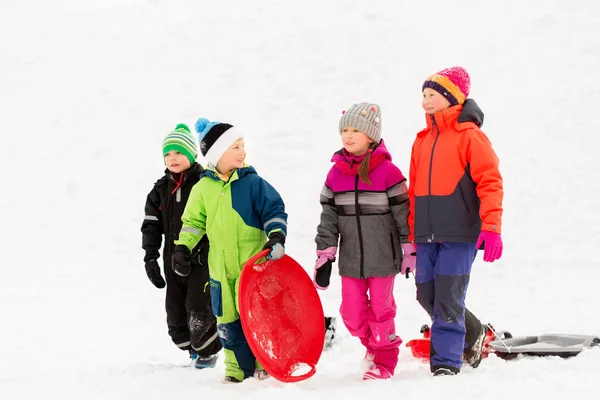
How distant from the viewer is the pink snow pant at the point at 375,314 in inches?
188

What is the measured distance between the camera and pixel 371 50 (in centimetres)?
1214

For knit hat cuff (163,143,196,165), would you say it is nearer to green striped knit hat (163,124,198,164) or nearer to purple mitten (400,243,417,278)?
green striped knit hat (163,124,198,164)

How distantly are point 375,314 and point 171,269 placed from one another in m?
1.76

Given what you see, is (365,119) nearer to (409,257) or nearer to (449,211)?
(449,211)

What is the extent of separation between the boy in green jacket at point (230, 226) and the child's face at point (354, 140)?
0.64 meters

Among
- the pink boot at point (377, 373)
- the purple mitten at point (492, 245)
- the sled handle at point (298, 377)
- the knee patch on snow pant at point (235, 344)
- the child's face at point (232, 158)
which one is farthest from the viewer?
the child's face at point (232, 158)

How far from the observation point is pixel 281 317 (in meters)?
4.83

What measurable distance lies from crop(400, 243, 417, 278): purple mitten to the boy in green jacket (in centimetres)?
86

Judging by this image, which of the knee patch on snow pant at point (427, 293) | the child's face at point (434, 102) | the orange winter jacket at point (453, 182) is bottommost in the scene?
the knee patch on snow pant at point (427, 293)

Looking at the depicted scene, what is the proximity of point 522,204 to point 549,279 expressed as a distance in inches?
57.4

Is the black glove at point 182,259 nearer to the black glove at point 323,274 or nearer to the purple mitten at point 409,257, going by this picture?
the black glove at point 323,274

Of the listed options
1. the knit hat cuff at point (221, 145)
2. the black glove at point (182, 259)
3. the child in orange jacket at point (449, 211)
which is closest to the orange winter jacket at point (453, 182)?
the child in orange jacket at point (449, 211)

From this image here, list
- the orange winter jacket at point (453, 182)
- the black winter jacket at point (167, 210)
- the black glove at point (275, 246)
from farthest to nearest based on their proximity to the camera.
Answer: the black winter jacket at point (167, 210)
the black glove at point (275, 246)
the orange winter jacket at point (453, 182)

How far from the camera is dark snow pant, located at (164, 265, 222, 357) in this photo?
17.7 feet
